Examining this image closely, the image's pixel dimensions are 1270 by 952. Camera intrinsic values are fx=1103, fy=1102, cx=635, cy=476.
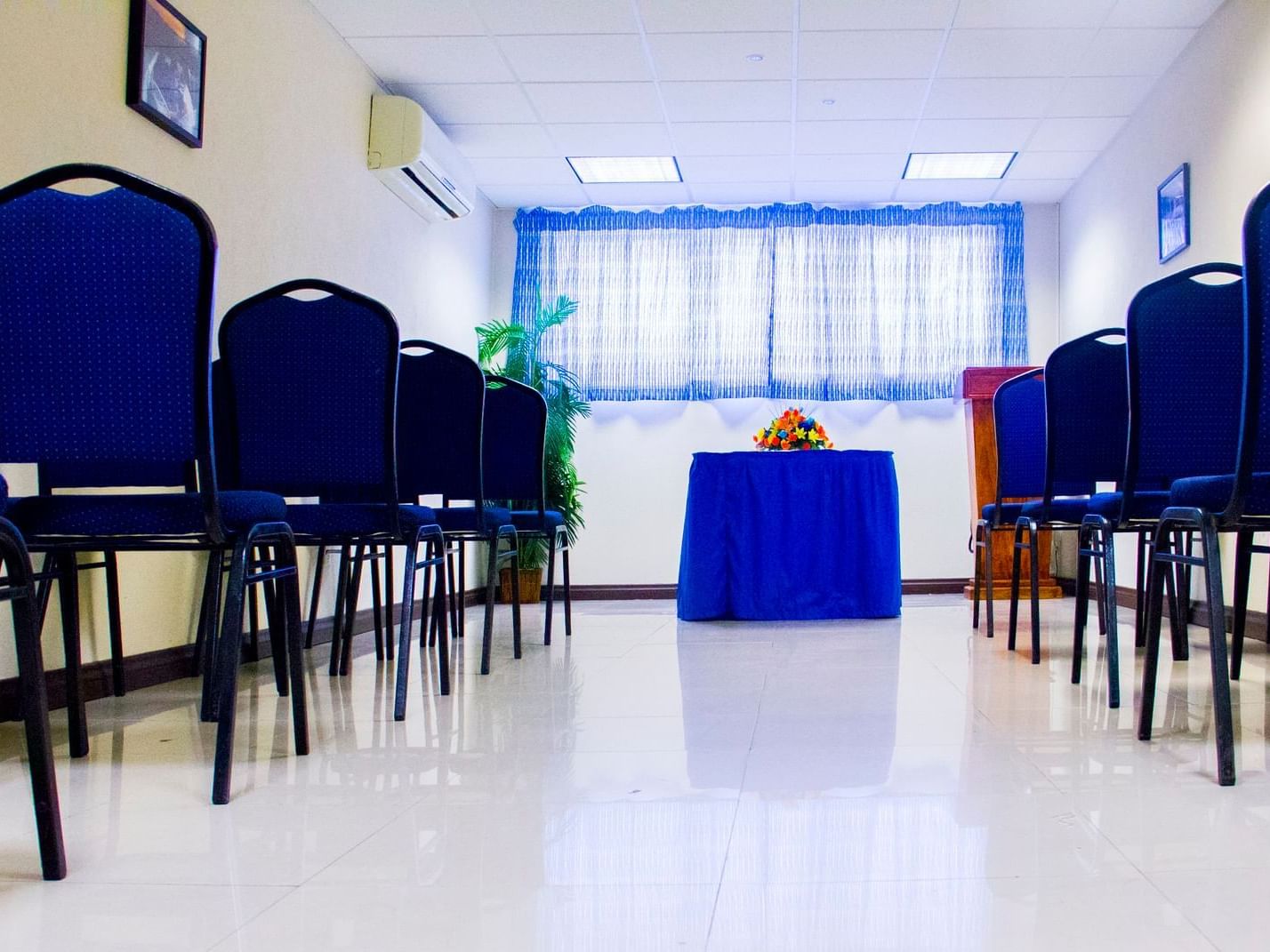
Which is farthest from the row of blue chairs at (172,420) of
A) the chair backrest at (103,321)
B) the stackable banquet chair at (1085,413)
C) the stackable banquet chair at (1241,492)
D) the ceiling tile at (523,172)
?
the ceiling tile at (523,172)

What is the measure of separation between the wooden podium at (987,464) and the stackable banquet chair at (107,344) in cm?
537

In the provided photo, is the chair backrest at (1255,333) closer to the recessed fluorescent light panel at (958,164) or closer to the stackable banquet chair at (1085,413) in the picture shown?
the stackable banquet chair at (1085,413)

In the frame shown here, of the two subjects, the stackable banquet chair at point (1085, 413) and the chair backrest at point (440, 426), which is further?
the stackable banquet chair at point (1085, 413)

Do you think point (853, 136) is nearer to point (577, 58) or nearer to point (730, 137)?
point (730, 137)

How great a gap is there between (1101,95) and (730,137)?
1909 mm

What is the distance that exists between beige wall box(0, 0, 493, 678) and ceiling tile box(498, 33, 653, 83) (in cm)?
76

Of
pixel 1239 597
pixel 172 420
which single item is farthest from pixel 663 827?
pixel 1239 597

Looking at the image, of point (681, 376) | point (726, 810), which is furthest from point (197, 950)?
point (681, 376)

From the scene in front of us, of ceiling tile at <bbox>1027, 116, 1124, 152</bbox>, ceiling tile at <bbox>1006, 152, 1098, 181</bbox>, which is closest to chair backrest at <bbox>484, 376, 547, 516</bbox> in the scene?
ceiling tile at <bbox>1027, 116, 1124, 152</bbox>

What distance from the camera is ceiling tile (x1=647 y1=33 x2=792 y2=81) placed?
4.90 m

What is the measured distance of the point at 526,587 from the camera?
6.84 meters

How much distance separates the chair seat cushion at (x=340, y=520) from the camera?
2473mm

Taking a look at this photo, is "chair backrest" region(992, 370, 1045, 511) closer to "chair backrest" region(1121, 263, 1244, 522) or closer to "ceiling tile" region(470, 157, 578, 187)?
"chair backrest" region(1121, 263, 1244, 522)

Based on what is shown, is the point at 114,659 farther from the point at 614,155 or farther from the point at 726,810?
the point at 614,155
